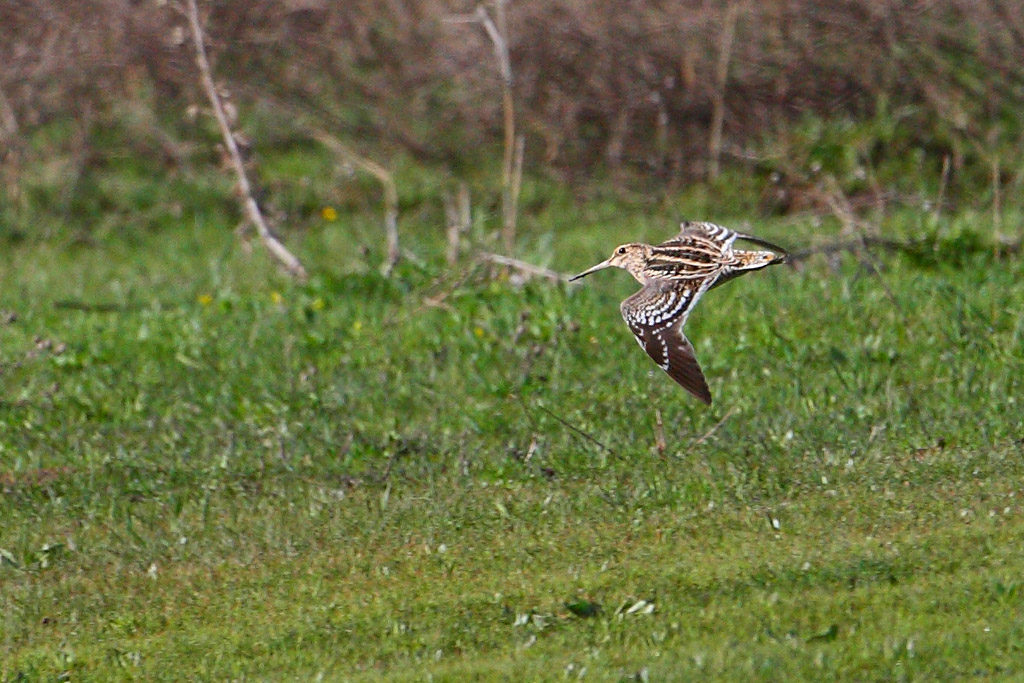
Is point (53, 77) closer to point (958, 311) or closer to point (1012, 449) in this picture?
point (958, 311)

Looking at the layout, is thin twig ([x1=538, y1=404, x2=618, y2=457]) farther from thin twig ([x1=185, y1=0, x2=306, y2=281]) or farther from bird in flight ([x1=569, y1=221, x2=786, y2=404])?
thin twig ([x1=185, y1=0, x2=306, y2=281])

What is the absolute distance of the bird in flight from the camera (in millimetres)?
6078

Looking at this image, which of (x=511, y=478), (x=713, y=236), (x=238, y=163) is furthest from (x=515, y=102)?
(x=511, y=478)

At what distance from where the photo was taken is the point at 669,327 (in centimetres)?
624

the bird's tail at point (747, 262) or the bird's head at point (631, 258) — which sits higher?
the bird's tail at point (747, 262)

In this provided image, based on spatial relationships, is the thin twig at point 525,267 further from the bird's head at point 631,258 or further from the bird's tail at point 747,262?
the bird's tail at point 747,262

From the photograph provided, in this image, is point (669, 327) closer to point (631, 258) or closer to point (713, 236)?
point (713, 236)

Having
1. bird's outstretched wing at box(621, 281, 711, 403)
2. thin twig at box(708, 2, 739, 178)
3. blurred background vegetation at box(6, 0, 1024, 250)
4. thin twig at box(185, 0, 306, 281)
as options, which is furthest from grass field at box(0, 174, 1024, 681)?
thin twig at box(708, 2, 739, 178)

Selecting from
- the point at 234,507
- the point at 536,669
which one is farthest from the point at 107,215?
the point at 536,669

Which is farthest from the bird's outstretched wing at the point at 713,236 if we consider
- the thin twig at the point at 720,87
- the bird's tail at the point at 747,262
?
the thin twig at the point at 720,87

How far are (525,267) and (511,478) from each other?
2583 millimetres

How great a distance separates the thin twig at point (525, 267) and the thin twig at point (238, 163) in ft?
4.63

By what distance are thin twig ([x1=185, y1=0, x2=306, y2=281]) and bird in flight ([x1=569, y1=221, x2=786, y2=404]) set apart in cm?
368

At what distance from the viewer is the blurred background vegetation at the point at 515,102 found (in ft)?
37.9
